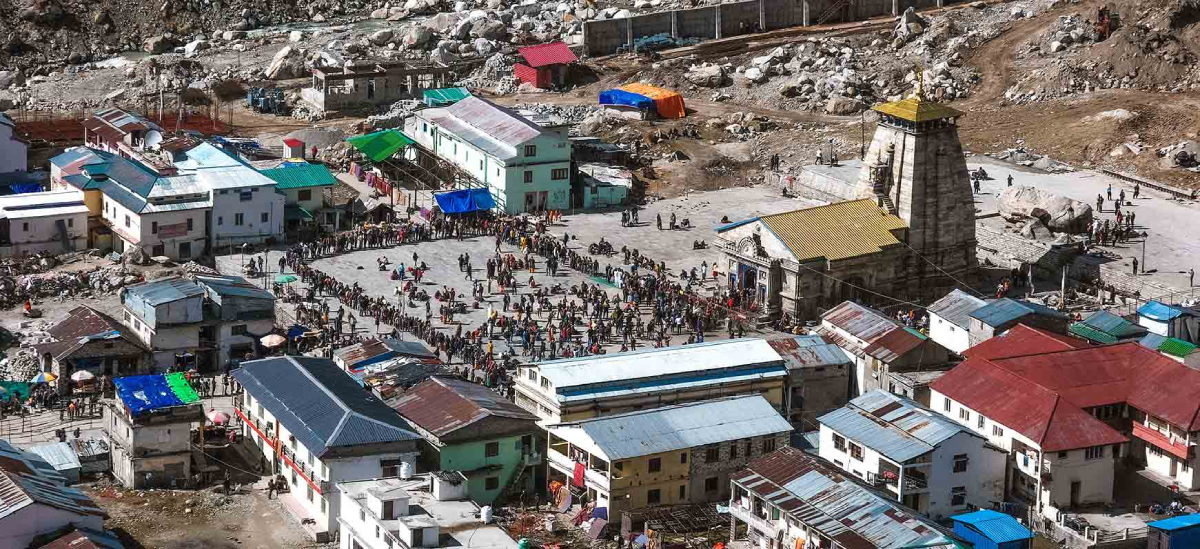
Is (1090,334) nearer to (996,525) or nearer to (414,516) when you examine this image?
A: (996,525)

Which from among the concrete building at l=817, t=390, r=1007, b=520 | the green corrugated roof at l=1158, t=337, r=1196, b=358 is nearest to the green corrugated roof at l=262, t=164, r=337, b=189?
the concrete building at l=817, t=390, r=1007, b=520

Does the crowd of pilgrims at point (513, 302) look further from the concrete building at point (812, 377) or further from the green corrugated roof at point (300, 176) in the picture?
the concrete building at point (812, 377)

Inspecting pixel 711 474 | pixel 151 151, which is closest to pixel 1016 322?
pixel 711 474

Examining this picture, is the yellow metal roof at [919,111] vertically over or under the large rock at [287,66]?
over

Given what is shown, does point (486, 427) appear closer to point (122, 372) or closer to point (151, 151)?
point (122, 372)

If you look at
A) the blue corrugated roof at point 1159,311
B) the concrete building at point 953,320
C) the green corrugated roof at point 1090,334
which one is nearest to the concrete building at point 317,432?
the concrete building at point 953,320

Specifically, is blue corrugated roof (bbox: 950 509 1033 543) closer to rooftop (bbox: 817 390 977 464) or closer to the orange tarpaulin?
rooftop (bbox: 817 390 977 464)
